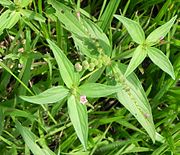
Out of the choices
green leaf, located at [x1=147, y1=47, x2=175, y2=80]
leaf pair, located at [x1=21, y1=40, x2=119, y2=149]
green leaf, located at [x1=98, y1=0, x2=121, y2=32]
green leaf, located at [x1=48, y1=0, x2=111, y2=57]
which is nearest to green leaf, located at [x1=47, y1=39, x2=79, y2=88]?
leaf pair, located at [x1=21, y1=40, x2=119, y2=149]

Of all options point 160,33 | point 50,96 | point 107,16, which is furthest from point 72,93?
point 107,16

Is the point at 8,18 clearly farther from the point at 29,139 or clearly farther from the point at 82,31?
the point at 29,139

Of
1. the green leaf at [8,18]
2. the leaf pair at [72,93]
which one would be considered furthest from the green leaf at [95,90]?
the green leaf at [8,18]

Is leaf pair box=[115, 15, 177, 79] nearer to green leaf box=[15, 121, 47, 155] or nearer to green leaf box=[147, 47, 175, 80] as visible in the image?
green leaf box=[147, 47, 175, 80]

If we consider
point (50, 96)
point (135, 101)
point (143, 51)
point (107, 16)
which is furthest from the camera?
point (107, 16)

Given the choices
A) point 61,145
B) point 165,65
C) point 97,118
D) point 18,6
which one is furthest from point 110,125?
point 18,6

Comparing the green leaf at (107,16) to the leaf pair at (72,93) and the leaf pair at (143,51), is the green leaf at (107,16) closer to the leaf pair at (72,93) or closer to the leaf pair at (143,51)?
the leaf pair at (143,51)

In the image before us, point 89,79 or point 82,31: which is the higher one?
point 82,31
